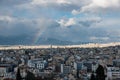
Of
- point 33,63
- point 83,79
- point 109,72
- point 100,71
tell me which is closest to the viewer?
point 100,71

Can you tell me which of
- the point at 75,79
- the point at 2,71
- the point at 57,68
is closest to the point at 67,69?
the point at 57,68

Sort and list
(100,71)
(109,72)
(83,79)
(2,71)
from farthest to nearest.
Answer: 1. (2,71)
2. (109,72)
3. (83,79)
4. (100,71)

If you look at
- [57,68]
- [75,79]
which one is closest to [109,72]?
[75,79]

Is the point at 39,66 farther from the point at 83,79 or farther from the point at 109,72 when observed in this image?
the point at 83,79

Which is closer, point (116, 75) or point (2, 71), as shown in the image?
point (116, 75)

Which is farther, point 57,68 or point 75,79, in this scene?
point 57,68

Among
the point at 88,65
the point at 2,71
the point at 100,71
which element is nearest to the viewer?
the point at 100,71

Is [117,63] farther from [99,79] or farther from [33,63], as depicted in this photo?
[99,79]

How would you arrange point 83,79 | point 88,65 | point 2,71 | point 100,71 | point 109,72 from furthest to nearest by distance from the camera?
point 88,65
point 2,71
point 109,72
point 83,79
point 100,71
